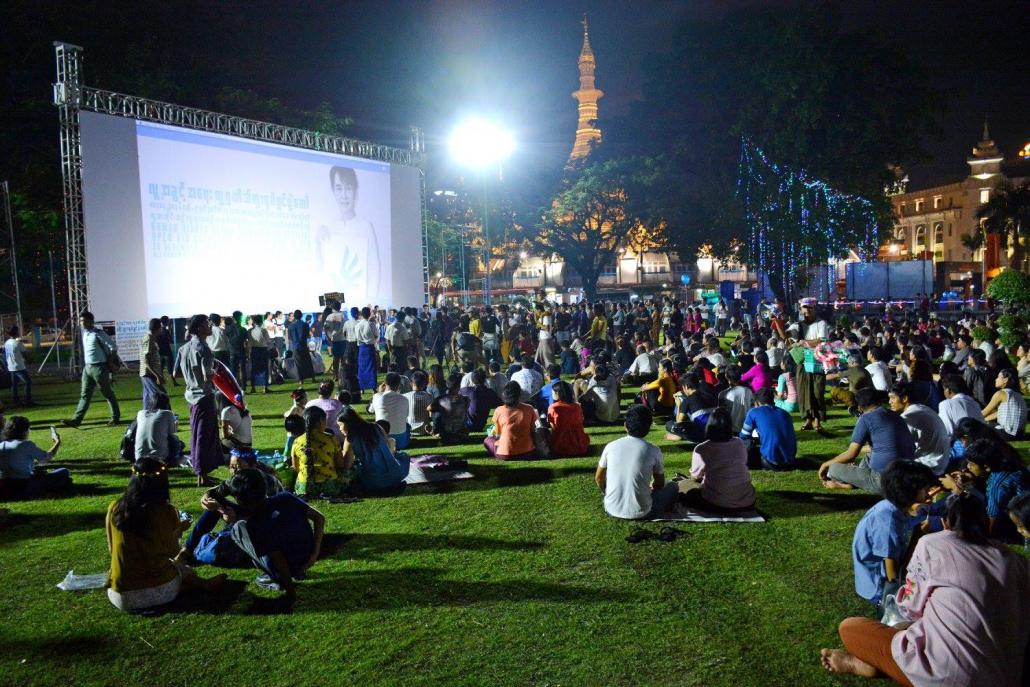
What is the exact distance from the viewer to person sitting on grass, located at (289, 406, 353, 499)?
712cm

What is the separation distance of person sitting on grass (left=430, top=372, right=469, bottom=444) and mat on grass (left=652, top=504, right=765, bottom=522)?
13.1ft

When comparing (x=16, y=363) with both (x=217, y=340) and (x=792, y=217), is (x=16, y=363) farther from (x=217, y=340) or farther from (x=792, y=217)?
(x=792, y=217)

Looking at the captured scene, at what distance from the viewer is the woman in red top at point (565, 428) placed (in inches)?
351

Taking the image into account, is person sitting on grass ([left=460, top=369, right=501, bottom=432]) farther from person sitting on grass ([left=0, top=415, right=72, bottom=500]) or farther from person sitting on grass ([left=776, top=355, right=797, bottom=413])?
person sitting on grass ([left=0, top=415, right=72, bottom=500])

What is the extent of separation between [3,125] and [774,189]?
87.5ft

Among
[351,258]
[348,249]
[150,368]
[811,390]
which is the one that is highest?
[348,249]

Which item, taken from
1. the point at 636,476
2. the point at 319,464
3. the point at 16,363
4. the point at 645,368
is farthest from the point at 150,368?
the point at 645,368

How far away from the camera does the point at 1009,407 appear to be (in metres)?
8.75

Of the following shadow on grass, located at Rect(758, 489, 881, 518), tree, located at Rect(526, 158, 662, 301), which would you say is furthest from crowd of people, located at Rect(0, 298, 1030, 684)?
tree, located at Rect(526, 158, 662, 301)

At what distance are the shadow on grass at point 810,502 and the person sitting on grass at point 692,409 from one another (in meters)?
2.00

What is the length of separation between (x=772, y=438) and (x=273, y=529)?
5.20 metres

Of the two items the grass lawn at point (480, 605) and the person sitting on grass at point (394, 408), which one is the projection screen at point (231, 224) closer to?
the person sitting on grass at point (394, 408)

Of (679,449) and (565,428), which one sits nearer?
(565,428)

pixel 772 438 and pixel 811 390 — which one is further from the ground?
pixel 811 390
